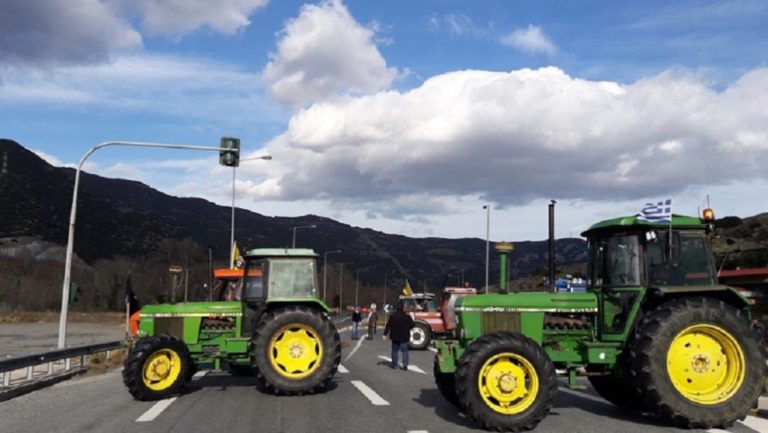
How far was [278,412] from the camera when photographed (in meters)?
10.7

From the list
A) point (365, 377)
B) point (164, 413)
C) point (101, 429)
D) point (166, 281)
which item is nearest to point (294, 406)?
point (164, 413)

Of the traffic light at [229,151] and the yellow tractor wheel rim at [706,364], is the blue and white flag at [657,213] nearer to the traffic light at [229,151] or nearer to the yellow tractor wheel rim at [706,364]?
the yellow tractor wheel rim at [706,364]

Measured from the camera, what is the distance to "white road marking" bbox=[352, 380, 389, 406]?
11.7m

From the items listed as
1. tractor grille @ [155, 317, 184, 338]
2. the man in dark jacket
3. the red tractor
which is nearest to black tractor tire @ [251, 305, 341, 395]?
tractor grille @ [155, 317, 184, 338]

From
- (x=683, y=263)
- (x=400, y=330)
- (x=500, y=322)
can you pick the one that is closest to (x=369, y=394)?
(x=500, y=322)

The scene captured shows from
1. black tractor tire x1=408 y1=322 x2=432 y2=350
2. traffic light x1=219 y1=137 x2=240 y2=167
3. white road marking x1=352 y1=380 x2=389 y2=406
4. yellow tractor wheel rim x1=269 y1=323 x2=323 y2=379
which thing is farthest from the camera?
black tractor tire x1=408 y1=322 x2=432 y2=350

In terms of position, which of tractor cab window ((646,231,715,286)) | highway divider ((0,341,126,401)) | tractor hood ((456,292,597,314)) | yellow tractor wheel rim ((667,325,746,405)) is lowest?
highway divider ((0,341,126,401))

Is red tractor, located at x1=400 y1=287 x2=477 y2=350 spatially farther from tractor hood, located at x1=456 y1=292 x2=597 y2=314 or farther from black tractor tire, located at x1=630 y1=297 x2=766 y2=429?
black tractor tire, located at x1=630 y1=297 x2=766 y2=429

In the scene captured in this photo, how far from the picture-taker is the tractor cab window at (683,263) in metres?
9.86

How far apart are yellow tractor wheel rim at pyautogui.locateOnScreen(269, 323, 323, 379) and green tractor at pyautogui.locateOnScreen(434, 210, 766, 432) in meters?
2.86

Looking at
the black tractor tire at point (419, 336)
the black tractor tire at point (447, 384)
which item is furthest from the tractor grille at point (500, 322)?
the black tractor tire at point (419, 336)

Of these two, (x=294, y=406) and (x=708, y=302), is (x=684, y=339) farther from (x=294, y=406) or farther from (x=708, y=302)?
(x=294, y=406)

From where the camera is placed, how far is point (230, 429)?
913 centimetres

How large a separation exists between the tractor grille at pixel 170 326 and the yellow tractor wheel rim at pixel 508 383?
709cm
